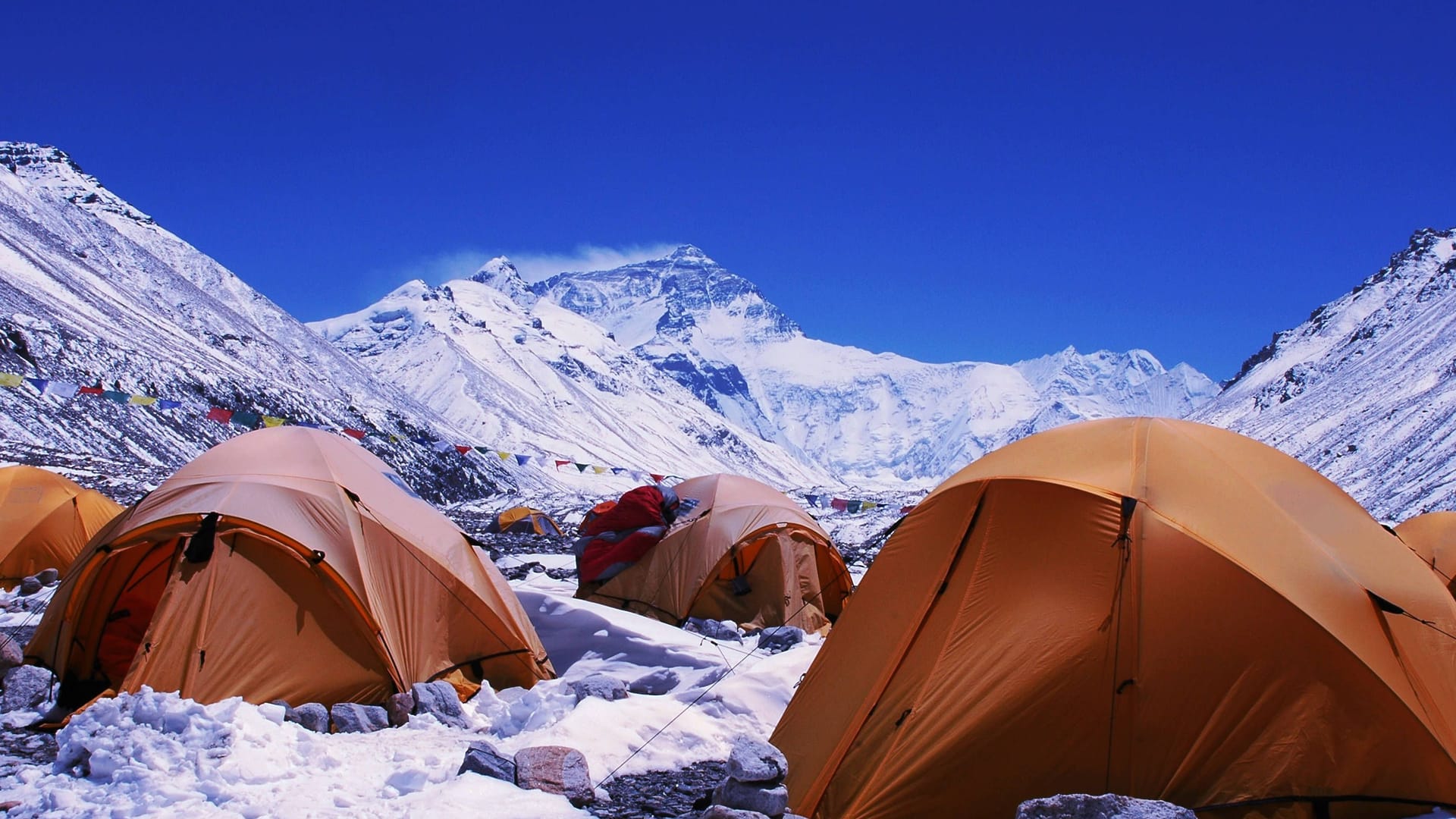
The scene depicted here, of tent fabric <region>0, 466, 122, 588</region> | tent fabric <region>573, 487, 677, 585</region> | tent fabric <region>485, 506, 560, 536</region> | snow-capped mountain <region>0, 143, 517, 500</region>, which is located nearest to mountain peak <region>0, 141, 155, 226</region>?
snow-capped mountain <region>0, 143, 517, 500</region>

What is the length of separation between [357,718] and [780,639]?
5.76 m

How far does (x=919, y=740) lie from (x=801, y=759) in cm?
97

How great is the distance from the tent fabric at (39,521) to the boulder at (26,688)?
8.69m

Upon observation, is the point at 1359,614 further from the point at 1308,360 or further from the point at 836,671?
the point at 1308,360

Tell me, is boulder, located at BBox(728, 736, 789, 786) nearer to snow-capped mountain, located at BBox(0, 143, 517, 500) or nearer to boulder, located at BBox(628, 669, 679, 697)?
boulder, located at BBox(628, 669, 679, 697)

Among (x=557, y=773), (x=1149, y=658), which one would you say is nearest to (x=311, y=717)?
(x=557, y=773)

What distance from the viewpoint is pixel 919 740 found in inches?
237

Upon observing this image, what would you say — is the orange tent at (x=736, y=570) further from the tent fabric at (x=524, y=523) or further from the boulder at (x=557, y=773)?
the tent fabric at (x=524, y=523)

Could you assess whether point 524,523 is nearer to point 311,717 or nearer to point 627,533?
point 627,533

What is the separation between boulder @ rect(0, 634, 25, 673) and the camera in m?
8.73

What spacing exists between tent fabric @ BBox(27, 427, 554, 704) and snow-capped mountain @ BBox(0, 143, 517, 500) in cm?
2565

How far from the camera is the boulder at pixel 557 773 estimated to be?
611 centimetres

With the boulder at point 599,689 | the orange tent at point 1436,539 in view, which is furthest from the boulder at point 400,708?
the orange tent at point 1436,539

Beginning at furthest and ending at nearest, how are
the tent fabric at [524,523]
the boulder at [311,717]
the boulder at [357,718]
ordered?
the tent fabric at [524,523] < the boulder at [357,718] < the boulder at [311,717]
